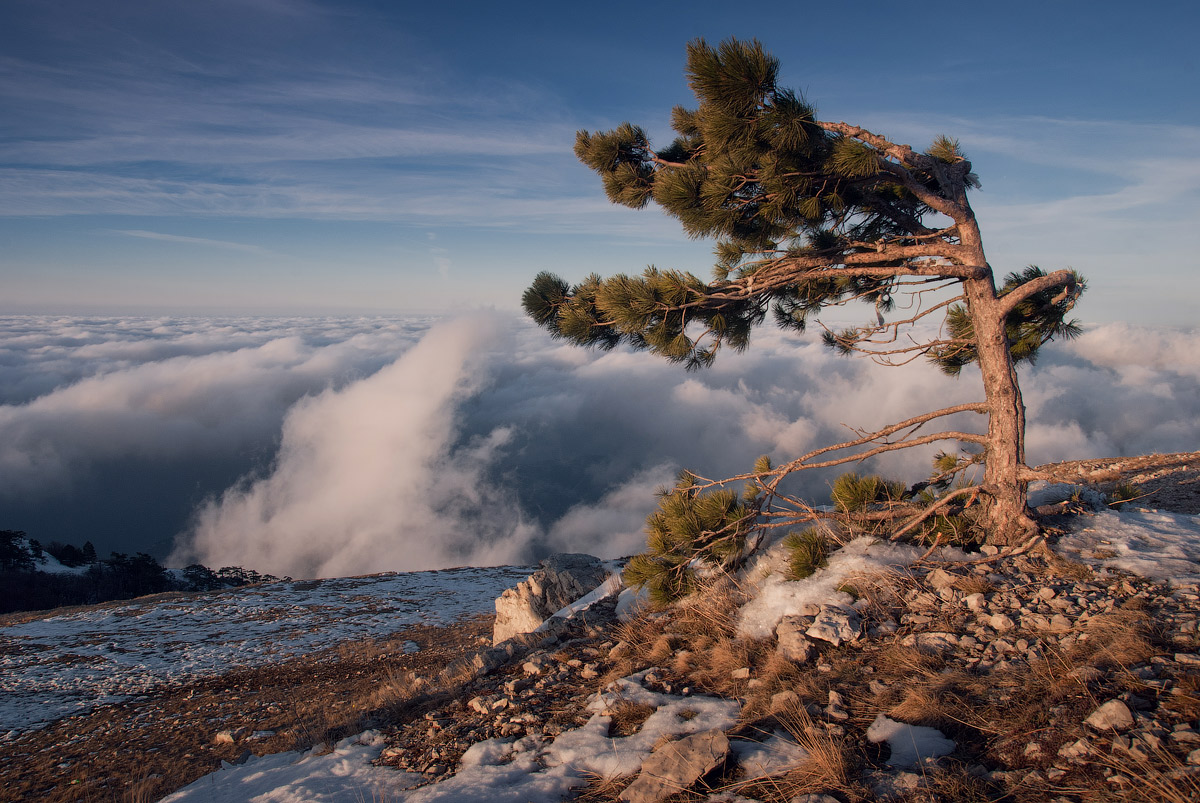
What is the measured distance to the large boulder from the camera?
10.8 meters

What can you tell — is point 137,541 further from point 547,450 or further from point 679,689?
point 679,689

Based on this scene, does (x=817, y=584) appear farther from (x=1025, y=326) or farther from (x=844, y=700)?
(x=1025, y=326)

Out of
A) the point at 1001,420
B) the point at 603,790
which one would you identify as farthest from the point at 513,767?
the point at 1001,420

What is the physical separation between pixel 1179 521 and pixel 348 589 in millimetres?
23297

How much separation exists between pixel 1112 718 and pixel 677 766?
6.87ft

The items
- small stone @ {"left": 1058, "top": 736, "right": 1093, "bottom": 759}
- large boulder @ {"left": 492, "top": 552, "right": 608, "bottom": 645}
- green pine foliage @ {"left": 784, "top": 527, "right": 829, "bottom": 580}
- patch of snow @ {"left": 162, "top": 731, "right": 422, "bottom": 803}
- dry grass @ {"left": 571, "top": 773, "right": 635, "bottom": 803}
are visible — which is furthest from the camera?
large boulder @ {"left": 492, "top": 552, "right": 608, "bottom": 645}

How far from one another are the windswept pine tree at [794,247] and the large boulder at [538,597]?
21.2 ft

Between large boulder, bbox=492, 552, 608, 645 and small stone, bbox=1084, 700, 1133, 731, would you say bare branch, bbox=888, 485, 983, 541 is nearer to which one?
small stone, bbox=1084, 700, 1133, 731

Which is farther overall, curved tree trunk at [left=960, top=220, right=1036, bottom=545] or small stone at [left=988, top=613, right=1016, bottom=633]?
curved tree trunk at [left=960, top=220, right=1036, bottom=545]

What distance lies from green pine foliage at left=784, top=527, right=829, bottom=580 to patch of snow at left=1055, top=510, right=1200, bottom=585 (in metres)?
2.02

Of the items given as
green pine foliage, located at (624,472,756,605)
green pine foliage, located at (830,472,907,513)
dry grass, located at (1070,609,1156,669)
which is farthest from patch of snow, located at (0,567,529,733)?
dry grass, located at (1070,609,1156,669)

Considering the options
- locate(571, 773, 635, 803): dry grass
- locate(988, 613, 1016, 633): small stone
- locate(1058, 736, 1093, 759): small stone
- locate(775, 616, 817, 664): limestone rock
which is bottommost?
locate(571, 773, 635, 803): dry grass

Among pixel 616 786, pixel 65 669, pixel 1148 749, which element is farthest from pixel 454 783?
pixel 65 669

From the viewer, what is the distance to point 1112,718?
2.57 metres
